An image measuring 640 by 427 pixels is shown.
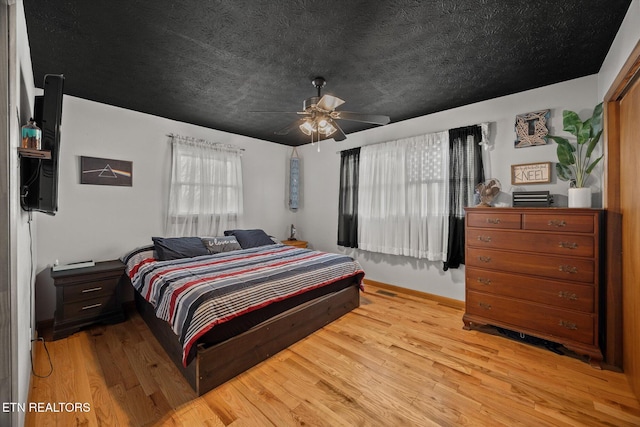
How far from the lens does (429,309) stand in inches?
128

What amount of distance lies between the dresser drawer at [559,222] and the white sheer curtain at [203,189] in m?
3.86

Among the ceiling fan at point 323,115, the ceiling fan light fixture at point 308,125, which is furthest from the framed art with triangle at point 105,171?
the ceiling fan light fixture at point 308,125

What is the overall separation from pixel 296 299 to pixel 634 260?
2.53 metres

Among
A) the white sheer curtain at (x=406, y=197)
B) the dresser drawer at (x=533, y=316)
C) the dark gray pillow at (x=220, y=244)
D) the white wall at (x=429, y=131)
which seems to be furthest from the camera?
the dark gray pillow at (x=220, y=244)

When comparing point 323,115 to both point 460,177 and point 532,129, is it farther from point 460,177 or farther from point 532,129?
point 532,129

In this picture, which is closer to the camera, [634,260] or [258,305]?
[634,260]

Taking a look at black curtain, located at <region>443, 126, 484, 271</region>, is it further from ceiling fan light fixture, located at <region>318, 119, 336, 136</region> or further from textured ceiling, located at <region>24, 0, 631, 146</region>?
ceiling fan light fixture, located at <region>318, 119, 336, 136</region>

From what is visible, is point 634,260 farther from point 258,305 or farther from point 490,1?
point 258,305

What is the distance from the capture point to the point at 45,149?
5.41 feet

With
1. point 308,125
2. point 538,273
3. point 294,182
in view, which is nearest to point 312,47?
point 308,125

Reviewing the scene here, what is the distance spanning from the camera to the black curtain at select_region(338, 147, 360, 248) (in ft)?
14.2

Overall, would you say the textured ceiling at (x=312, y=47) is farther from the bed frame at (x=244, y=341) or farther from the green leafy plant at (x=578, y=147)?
the bed frame at (x=244, y=341)

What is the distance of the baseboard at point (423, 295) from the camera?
333cm

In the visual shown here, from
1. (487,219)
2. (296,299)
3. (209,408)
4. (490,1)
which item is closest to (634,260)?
(487,219)
